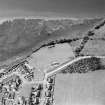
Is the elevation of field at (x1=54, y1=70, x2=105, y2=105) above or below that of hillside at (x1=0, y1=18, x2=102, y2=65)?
below

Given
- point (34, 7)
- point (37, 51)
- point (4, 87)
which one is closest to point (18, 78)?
point (4, 87)

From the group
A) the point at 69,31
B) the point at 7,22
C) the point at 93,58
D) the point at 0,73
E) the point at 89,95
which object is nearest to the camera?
the point at 89,95

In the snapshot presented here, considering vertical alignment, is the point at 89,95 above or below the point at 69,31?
below

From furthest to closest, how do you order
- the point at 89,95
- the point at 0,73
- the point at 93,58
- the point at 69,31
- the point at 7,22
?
the point at 7,22 < the point at 69,31 < the point at 0,73 < the point at 93,58 < the point at 89,95

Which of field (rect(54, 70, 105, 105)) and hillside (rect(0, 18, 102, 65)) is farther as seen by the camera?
hillside (rect(0, 18, 102, 65))

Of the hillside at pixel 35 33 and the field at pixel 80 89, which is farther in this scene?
the hillside at pixel 35 33

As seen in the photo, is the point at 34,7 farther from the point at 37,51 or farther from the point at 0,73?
the point at 0,73

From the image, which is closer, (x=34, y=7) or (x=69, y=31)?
(x=69, y=31)

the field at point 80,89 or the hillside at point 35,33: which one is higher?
the hillside at point 35,33
